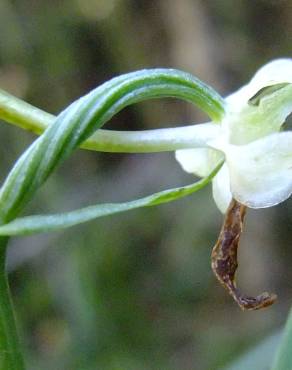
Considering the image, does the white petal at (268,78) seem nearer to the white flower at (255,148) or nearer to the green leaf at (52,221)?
the white flower at (255,148)

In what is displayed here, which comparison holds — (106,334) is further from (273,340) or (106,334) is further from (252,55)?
(252,55)

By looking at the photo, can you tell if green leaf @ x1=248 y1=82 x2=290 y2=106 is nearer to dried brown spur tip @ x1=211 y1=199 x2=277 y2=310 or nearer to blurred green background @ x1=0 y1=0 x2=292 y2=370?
dried brown spur tip @ x1=211 y1=199 x2=277 y2=310

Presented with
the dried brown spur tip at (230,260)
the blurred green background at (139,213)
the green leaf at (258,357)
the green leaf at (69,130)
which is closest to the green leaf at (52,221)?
the green leaf at (69,130)

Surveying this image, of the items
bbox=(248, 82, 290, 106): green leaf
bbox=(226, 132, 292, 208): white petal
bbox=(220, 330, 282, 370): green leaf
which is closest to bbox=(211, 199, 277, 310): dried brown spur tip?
bbox=(226, 132, 292, 208): white petal

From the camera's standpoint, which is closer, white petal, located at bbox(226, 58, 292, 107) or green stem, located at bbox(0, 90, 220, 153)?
green stem, located at bbox(0, 90, 220, 153)

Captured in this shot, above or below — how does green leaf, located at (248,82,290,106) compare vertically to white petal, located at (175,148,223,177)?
above

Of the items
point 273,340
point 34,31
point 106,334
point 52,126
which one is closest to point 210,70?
point 34,31
